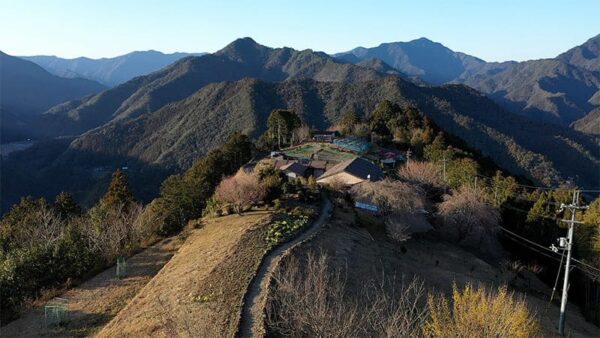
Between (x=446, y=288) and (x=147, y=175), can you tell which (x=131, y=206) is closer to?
(x=446, y=288)

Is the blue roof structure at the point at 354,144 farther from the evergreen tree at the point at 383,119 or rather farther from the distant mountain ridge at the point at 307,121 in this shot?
the distant mountain ridge at the point at 307,121

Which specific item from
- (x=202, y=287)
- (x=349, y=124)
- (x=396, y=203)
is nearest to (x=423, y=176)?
(x=396, y=203)

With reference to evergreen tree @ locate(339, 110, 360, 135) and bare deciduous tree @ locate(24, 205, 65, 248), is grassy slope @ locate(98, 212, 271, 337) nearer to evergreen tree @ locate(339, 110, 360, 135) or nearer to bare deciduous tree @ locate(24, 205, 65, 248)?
bare deciduous tree @ locate(24, 205, 65, 248)

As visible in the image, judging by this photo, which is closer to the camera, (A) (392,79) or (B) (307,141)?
(B) (307,141)

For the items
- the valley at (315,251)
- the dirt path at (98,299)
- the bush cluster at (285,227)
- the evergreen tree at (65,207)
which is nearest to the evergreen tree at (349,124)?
the valley at (315,251)

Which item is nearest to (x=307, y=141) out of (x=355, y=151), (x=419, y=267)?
(x=355, y=151)

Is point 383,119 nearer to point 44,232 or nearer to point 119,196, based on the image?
point 119,196
